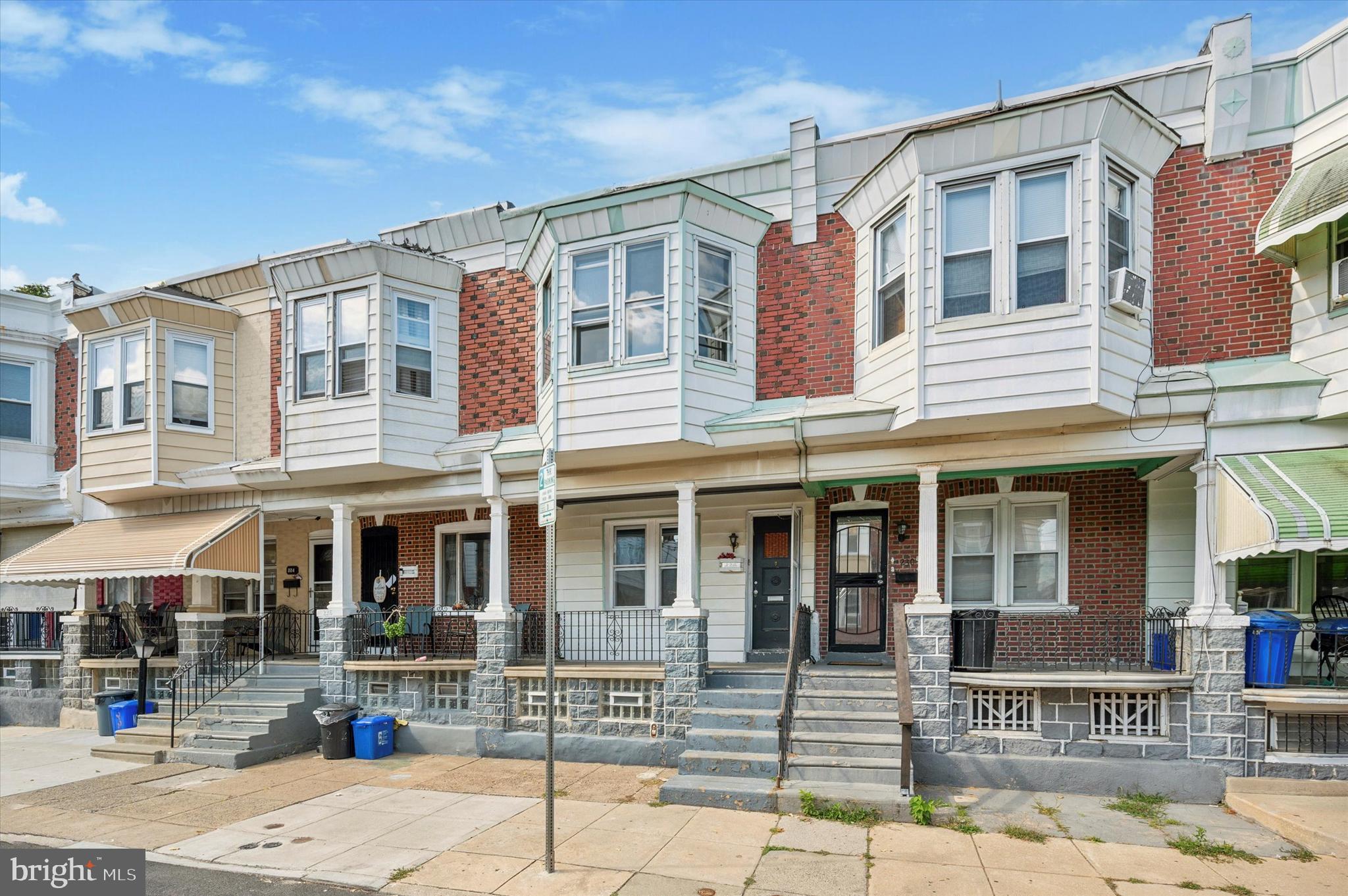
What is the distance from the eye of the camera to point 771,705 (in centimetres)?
1023

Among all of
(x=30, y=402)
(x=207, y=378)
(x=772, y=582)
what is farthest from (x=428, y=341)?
(x=30, y=402)

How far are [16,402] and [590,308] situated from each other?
43.4 feet

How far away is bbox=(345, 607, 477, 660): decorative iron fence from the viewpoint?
12969 mm

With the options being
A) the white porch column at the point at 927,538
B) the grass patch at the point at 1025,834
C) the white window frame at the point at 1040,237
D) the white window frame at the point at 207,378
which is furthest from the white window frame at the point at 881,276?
the white window frame at the point at 207,378

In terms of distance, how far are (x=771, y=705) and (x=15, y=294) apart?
55.5 feet

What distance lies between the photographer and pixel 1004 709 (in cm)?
951

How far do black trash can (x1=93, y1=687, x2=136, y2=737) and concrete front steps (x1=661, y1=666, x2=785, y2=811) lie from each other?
394 inches

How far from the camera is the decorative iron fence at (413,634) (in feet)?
42.5

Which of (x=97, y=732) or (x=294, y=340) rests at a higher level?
(x=294, y=340)

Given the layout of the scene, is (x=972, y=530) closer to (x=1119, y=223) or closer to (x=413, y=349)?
(x=1119, y=223)

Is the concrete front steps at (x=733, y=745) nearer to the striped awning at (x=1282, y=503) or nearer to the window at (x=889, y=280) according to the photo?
the window at (x=889, y=280)

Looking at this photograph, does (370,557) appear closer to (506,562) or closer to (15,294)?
(506,562)

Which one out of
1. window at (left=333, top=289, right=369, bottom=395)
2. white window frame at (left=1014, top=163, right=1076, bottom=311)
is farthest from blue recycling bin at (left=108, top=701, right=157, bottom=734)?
white window frame at (left=1014, top=163, right=1076, bottom=311)

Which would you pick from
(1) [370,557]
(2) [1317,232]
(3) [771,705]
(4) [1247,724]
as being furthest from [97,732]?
(2) [1317,232]
